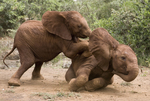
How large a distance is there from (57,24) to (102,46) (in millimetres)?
1486

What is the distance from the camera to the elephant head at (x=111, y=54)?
14.0 feet

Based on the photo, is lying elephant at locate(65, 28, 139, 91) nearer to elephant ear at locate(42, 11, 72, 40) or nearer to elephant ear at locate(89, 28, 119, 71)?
elephant ear at locate(89, 28, 119, 71)

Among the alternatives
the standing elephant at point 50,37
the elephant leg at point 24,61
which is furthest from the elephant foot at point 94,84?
the elephant leg at point 24,61

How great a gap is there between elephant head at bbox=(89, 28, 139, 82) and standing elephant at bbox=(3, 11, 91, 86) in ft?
1.76

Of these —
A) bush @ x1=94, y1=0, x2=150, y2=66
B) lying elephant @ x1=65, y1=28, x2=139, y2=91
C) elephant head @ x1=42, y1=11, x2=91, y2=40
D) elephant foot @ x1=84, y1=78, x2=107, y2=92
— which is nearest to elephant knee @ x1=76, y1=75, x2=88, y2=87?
lying elephant @ x1=65, y1=28, x2=139, y2=91

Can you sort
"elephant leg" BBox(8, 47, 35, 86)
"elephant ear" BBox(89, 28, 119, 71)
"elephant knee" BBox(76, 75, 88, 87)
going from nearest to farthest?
"elephant ear" BBox(89, 28, 119, 71)
"elephant knee" BBox(76, 75, 88, 87)
"elephant leg" BBox(8, 47, 35, 86)

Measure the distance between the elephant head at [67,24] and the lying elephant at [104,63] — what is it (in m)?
0.49

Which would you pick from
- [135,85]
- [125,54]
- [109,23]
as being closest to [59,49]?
→ [125,54]

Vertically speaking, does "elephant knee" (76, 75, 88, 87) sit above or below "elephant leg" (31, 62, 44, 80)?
above

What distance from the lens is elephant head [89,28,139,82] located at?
4279 mm

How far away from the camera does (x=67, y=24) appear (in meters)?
5.23

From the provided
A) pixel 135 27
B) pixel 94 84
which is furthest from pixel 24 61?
pixel 135 27

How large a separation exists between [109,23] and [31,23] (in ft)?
16.5

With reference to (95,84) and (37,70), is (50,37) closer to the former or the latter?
(37,70)
